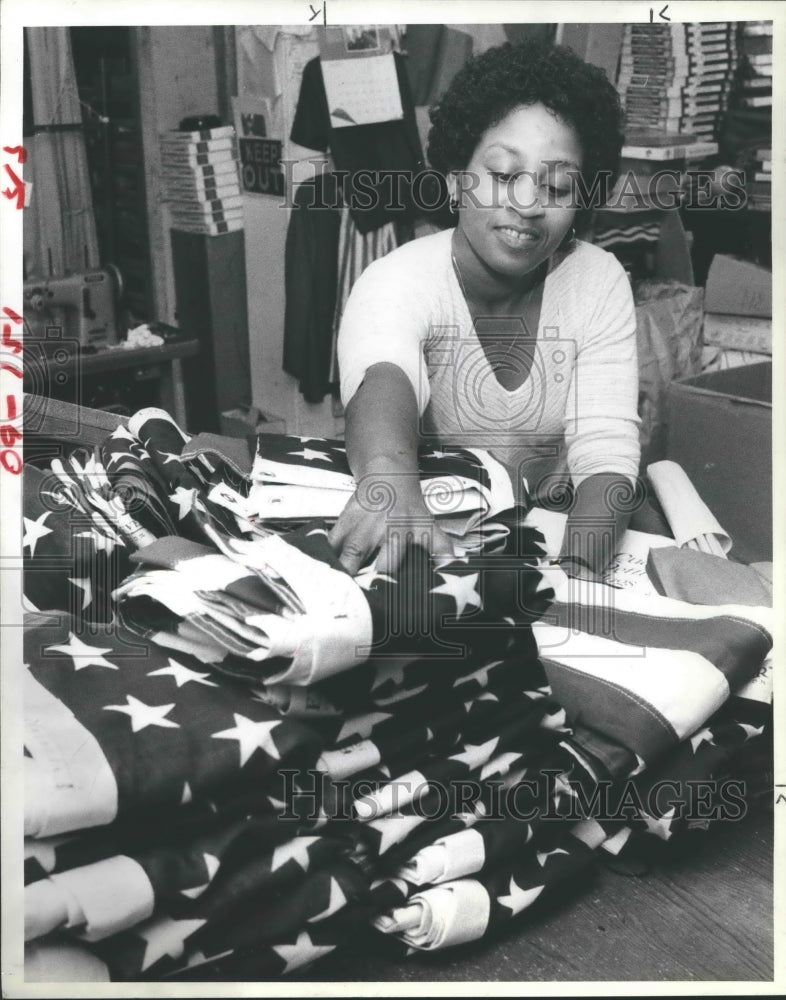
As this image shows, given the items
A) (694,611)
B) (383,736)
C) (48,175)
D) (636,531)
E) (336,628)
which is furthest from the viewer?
(48,175)

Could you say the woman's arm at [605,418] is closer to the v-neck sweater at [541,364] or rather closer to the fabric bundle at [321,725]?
the v-neck sweater at [541,364]

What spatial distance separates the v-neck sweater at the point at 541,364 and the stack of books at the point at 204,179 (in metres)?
1.41

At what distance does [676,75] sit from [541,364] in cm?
177

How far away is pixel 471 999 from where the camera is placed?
1.05m

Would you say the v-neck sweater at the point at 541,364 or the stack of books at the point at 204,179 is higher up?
the stack of books at the point at 204,179

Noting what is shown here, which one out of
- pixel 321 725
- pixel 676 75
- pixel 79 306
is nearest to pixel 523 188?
pixel 321 725

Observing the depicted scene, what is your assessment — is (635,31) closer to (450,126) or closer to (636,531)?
(450,126)

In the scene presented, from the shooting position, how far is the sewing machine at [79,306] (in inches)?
86.2

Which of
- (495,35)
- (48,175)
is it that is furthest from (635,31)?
(48,175)

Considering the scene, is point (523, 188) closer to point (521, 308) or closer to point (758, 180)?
point (521, 308)

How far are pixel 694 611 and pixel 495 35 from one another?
7.13ft

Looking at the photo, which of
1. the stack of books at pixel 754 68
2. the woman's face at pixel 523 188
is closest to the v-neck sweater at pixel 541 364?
the woman's face at pixel 523 188

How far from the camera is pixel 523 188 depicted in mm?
1361

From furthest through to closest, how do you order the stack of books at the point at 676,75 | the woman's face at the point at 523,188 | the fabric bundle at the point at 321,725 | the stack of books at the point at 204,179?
the stack of books at the point at 676,75, the stack of books at the point at 204,179, the woman's face at the point at 523,188, the fabric bundle at the point at 321,725
